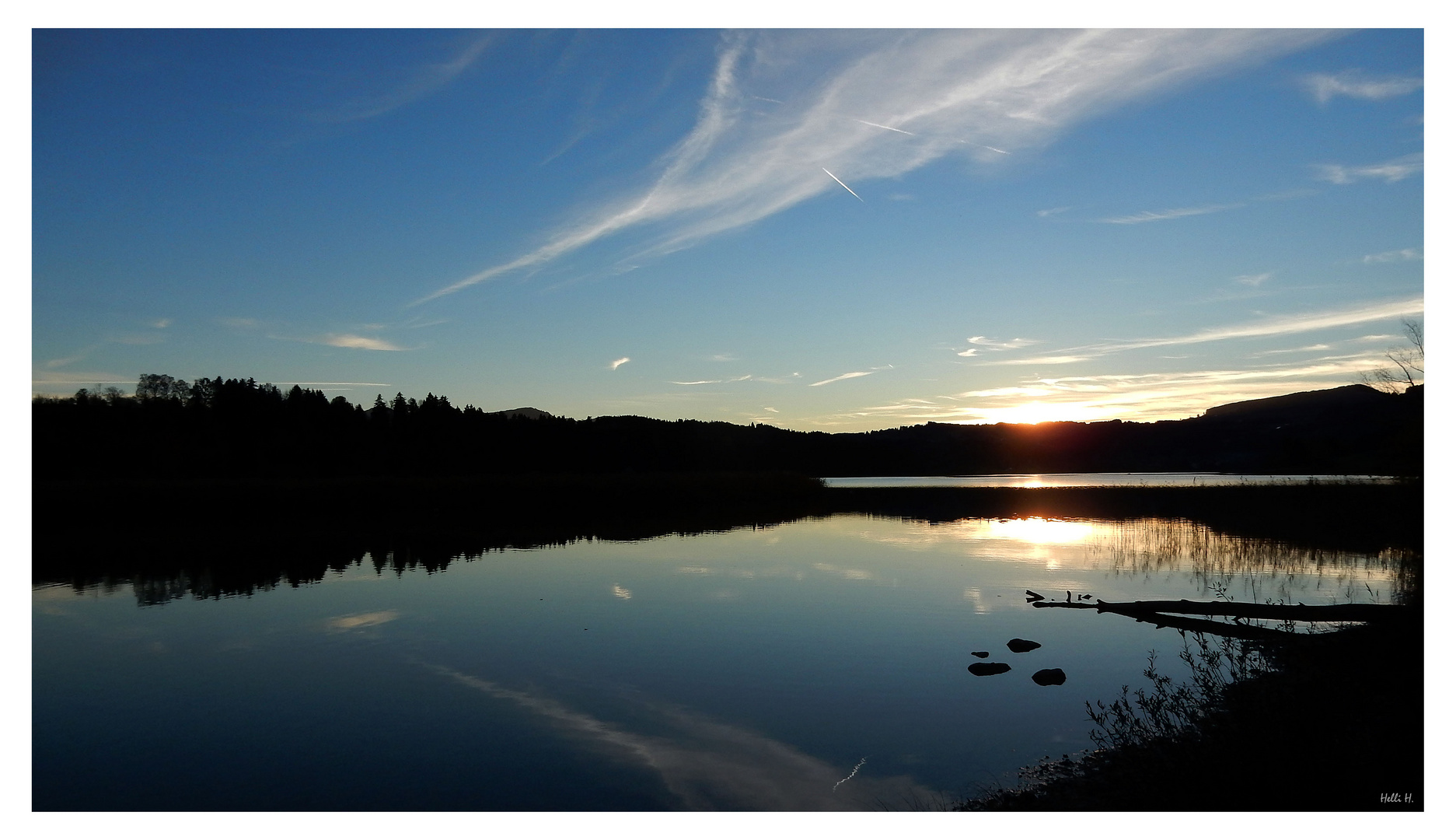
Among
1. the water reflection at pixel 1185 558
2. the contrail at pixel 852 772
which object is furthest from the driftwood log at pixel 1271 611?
the contrail at pixel 852 772

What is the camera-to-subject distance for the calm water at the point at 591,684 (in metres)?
9.56

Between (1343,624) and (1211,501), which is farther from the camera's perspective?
(1211,501)

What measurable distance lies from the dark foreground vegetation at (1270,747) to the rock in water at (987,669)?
2.00 m

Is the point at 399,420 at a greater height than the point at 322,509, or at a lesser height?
greater

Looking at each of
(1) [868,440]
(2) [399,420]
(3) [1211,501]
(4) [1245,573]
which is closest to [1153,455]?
(1) [868,440]

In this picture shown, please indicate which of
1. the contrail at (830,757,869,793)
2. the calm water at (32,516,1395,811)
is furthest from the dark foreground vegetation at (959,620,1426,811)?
the contrail at (830,757,869,793)

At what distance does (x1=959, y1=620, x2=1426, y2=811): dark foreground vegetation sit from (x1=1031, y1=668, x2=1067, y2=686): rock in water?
1147 millimetres

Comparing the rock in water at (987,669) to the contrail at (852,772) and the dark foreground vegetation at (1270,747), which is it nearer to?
the dark foreground vegetation at (1270,747)

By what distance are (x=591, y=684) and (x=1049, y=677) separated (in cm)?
792

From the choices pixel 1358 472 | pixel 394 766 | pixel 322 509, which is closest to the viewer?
pixel 394 766

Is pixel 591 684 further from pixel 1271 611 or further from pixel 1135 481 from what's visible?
pixel 1135 481
